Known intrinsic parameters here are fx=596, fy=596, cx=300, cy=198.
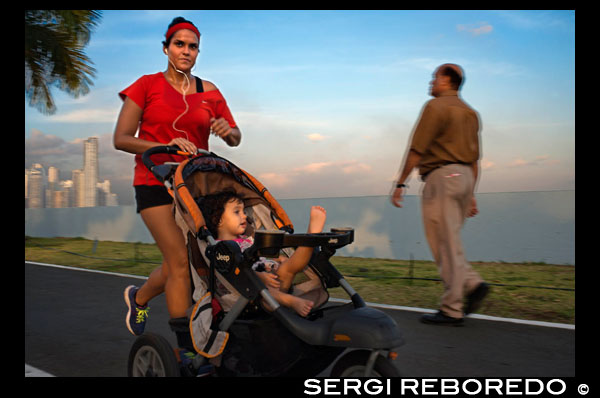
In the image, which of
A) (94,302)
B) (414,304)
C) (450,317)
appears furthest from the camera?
(94,302)

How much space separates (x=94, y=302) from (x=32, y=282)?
2.20m


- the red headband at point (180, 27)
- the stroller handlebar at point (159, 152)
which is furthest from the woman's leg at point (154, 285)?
the red headband at point (180, 27)

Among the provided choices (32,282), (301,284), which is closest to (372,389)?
(301,284)

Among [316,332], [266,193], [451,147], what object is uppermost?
[451,147]

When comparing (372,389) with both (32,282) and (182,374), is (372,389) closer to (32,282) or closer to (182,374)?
(182,374)

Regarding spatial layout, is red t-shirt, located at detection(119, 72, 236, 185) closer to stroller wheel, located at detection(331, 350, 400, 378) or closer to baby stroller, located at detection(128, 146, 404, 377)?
baby stroller, located at detection(128, 146, 404, 377)

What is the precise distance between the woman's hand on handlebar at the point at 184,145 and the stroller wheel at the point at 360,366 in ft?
5.64

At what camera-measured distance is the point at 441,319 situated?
5227 mm

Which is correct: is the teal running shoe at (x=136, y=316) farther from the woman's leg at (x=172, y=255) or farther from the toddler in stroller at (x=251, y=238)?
the toddler in stroller at (x=251, y=238)

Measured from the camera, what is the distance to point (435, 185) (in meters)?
5.31

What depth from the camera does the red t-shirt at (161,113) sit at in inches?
157

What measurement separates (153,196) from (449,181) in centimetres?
261

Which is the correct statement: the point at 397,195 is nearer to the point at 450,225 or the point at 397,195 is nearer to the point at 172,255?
the point at 450,225

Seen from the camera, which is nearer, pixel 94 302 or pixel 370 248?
pixel 94 302
